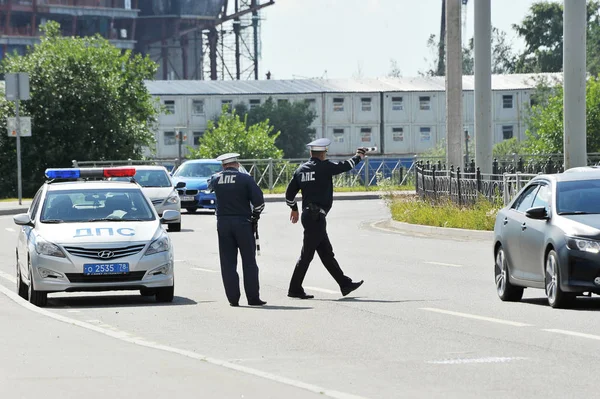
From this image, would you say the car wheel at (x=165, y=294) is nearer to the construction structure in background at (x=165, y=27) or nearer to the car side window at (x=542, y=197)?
the car side window at (x=542, y=197)

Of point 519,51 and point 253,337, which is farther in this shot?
point 519,51

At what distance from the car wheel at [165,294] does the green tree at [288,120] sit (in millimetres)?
106676

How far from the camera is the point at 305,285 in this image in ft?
63.3

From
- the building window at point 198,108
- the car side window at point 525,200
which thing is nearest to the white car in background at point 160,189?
the car side window at point 525,200

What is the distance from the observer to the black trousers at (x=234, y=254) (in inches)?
640

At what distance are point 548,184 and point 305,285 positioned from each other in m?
4.35

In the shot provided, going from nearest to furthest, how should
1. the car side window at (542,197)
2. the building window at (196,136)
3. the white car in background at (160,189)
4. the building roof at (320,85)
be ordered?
the car side window at (542,197) < the white car in background at (160,189) < the building roof at (320,85) < the building window at (196,136)

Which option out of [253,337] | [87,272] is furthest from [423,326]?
[87,272]

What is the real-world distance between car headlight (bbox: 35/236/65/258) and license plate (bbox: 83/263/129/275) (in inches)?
12.6

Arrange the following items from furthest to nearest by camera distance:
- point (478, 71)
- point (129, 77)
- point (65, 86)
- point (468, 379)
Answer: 1. point (129, 77)
2. point (65, 86)
3. point (478, 71)
4. point (468, 379)

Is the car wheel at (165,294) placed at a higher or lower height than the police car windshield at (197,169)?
lower

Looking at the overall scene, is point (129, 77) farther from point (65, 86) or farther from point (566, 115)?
point (566, 115)

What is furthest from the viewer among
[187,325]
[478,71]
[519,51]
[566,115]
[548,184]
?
[519,51]

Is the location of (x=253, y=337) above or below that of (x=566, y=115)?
below
